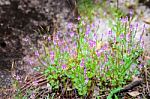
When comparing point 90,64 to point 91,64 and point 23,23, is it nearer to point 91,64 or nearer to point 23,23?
point 91,64

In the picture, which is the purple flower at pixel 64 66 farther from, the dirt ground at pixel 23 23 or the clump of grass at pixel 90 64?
the dirt ground at pixel 23 23

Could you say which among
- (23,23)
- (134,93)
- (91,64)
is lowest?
(134,93)

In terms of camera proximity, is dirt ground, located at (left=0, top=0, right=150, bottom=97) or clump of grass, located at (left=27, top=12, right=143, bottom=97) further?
dirt ground, located at (left=0, top=0, right=150, bottom=97)

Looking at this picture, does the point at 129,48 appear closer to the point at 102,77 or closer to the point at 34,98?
the point at 102,77

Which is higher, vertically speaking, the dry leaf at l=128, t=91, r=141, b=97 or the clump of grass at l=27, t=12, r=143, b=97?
the clump of grass at l=27, t=12, r=143, b=97

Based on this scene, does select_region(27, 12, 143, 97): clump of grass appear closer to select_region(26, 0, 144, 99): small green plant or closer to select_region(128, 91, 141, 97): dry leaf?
select_region(26, 0, 144, 99): small green plant

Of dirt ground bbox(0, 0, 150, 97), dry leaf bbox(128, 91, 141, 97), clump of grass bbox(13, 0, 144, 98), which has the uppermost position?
dirt ground bbox(0, 0, 150, 97)

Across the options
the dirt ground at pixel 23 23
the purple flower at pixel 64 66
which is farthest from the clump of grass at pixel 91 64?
the dirt ground at pixel 23 23

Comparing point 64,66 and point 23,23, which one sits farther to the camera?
point 23,23

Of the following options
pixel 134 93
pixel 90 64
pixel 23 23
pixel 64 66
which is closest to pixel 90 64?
pixel 90 64

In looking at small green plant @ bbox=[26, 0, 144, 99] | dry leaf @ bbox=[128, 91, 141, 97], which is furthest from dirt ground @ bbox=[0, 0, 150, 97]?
dry leaf @ bbox=[128, 91, 141, 97]

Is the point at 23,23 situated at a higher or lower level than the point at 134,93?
higher
